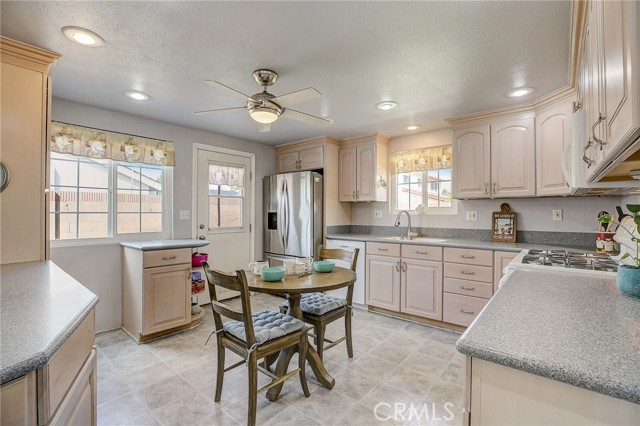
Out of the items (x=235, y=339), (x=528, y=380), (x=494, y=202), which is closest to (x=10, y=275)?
(x=235, y=339)

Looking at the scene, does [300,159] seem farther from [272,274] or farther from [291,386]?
[291,386]

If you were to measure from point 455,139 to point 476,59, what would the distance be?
1.39 metres

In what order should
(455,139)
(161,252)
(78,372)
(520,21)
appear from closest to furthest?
(78,372)
(520,21)
(161,252)
(455,139)

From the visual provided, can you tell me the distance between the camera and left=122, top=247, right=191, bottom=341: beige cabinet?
2725 millimetres

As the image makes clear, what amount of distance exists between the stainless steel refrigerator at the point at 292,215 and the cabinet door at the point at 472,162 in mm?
1690

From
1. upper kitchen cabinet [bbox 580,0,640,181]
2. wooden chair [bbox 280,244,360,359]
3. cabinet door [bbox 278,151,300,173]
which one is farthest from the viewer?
cabinet door [bbox 278,151,300,173]

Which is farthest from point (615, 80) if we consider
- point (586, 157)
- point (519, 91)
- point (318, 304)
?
point (519, 91)

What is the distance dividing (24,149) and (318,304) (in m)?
2.14

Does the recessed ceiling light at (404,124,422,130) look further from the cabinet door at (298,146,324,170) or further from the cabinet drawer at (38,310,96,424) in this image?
the cabinet drawer at (38,310,96,424)

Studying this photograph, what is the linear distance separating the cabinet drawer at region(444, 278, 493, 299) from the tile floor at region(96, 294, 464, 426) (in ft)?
1.52

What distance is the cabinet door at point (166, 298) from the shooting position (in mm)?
2727

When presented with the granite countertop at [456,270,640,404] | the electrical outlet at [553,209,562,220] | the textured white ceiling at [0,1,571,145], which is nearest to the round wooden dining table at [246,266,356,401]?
the granite countertop at [456,270,640,404]

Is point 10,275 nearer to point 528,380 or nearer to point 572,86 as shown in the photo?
point 528,380

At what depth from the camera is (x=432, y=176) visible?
12.5ft
